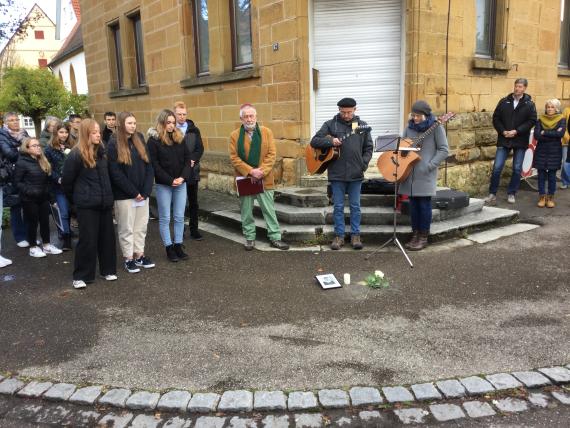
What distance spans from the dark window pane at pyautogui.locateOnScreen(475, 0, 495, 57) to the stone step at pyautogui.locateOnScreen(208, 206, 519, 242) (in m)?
3.49

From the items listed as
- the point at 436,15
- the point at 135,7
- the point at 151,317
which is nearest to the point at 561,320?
the point at 151,317

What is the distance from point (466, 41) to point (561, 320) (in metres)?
5.76

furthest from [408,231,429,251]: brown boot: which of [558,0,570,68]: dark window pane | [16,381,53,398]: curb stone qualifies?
[558,0,570,68]: dark window pane

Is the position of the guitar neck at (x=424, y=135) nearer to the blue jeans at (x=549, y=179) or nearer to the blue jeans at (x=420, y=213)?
the blue jeans at (x=420, y=213)

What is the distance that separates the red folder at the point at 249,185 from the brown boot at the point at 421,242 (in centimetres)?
202

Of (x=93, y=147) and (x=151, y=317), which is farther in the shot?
(x=93, y=147)

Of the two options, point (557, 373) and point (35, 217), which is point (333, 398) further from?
point (35, 217)

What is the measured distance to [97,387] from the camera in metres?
3.54

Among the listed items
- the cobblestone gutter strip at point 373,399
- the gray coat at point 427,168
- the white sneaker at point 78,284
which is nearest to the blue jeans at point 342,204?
the gray coat at point 427,168

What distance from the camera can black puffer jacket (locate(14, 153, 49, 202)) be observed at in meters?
6.63

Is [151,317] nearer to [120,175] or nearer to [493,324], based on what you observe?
[120,175]

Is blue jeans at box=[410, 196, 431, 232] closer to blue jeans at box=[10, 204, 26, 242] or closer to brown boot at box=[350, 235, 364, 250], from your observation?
brown boot at box=[350, 235, 364, 250]

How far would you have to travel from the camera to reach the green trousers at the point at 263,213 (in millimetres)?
6582

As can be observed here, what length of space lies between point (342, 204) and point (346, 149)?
27.1 inches
